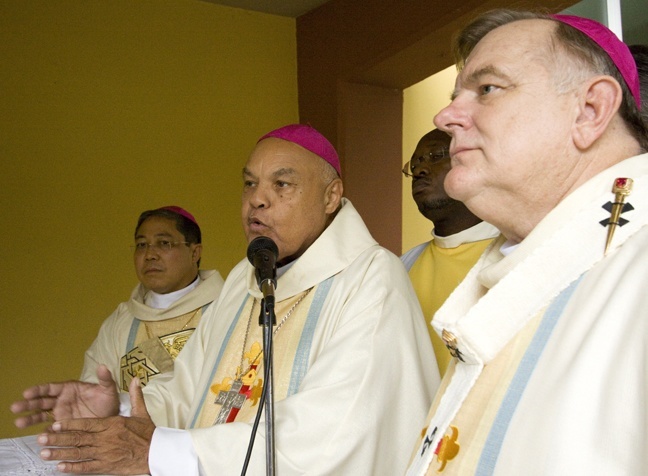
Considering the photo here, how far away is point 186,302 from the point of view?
18.0 feet

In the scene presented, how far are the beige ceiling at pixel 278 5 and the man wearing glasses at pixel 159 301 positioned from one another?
2504 millimetres

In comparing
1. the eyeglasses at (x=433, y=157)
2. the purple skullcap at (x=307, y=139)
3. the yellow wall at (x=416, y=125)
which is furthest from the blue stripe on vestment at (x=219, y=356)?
the yellow wall at (x=416, y=125)

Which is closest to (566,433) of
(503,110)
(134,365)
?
(503,110)

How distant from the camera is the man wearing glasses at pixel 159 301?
5.38 metres

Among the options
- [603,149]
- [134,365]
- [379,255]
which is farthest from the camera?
[134,365]

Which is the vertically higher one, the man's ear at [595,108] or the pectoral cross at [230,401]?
the man's ear at [595,108]

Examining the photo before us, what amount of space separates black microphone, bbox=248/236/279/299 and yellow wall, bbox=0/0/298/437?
423 centimetres

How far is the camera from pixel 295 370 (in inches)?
122

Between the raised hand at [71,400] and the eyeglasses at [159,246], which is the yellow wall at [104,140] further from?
the raised hand at [71,400]

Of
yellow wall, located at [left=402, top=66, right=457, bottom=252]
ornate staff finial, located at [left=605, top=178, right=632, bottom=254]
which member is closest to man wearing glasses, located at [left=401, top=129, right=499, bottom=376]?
ornate staff finial, located at [left=605, top=178, right=632, bottom=254]

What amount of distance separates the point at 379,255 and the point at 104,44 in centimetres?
448

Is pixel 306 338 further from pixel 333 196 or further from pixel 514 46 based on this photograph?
pixel 514 46

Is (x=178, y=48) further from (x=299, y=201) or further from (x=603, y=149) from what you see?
(x=603, y=149)

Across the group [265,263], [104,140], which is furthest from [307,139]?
[104,140]
